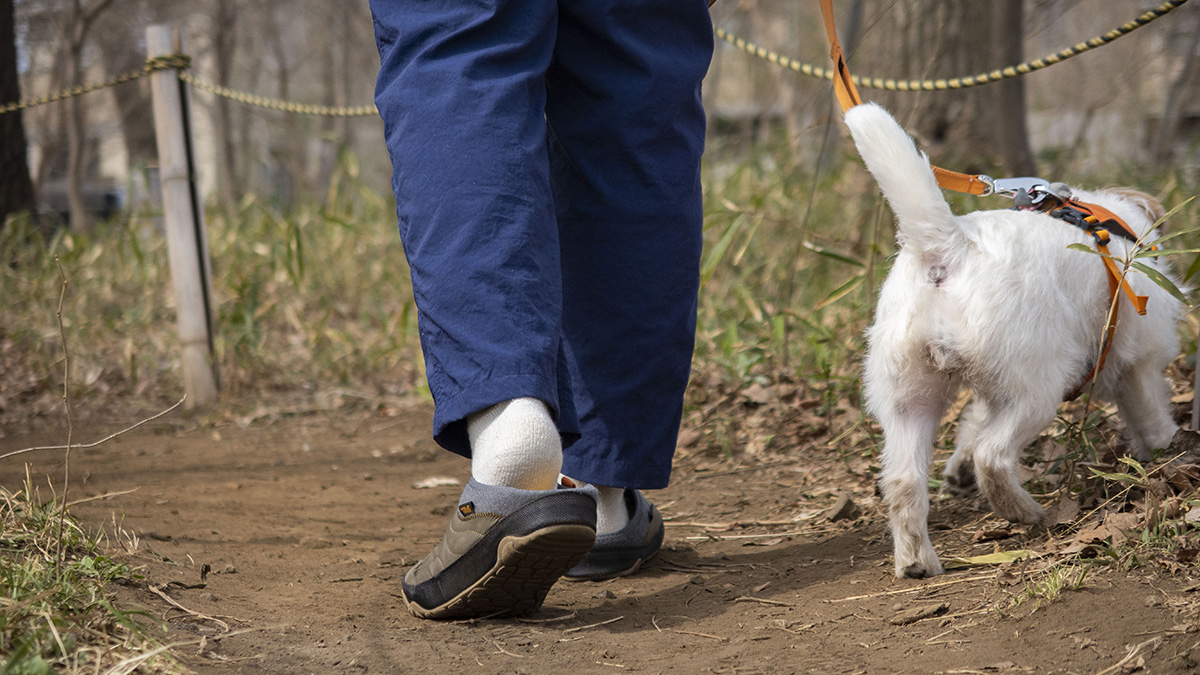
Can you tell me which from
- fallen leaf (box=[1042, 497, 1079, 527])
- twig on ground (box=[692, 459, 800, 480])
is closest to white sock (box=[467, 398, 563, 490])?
fallen leaf (box=[1042, 497, 1079, 527])

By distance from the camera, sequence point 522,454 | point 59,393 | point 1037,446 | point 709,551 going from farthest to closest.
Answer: point 59,393, point 1037,446, point 709,551, point 522,454

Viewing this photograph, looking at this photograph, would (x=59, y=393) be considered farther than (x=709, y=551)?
Yes

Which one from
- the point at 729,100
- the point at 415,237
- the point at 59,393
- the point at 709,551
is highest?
the point at 729,100

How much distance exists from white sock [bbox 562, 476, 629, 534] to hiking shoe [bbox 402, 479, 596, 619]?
370 mm

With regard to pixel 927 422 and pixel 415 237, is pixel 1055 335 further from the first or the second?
pixel 415 237

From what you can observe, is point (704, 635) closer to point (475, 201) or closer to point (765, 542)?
point (765, 542)

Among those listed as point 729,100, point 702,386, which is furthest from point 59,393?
point 729,100

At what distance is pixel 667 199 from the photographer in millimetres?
1795

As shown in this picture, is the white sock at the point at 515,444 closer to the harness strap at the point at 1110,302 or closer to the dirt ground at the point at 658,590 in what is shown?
the dirt ground at the point at 658,590

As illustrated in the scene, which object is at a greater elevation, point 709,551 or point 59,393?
point 59,393

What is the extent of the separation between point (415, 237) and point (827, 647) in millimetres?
911

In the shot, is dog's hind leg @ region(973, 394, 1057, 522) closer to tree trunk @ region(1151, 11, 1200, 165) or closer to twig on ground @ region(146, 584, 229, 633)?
twig on ground @ region(146, 584, 229, 633)

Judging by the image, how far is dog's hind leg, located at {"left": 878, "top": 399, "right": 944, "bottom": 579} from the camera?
5.73 feet

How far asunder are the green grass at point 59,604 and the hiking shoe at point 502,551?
440 millimetres
